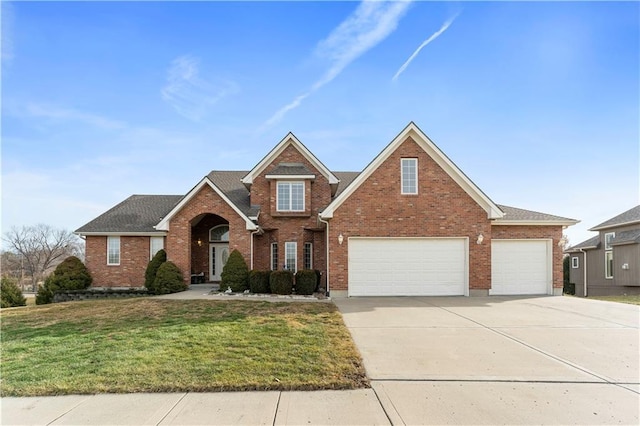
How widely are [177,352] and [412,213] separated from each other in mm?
10477

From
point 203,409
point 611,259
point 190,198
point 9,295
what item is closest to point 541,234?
point 203,409

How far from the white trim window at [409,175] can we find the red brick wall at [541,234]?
13.5 feet

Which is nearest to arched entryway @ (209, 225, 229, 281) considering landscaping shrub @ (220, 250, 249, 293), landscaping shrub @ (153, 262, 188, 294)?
landscaping shrub @ (153, 262, 188, 294)

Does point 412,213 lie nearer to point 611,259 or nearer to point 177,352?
point 177,352

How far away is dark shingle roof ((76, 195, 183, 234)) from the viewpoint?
61.6 ft

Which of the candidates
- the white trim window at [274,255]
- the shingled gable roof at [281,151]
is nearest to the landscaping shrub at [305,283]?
the white trim window at [274,255]

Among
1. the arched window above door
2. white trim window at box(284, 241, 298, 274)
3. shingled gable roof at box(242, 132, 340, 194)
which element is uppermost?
shingled gable roof at box(242, 132, 340, 194)

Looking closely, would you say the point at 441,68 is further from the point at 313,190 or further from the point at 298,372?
the point at 298,372

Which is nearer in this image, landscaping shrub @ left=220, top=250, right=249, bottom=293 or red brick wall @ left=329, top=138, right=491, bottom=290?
red brick wall @ left=329, top=138, right=491, bottom=290

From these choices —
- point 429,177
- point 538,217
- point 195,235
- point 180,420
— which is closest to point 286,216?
point 195,235

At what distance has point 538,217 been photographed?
595 inches

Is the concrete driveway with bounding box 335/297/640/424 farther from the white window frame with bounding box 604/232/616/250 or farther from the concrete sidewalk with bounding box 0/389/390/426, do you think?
the white window frame with bounding box 604/232/616/250

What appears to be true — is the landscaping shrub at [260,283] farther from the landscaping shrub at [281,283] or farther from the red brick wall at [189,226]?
the red brick wall at [189,226]

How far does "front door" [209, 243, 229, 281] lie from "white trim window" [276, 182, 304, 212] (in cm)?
480
